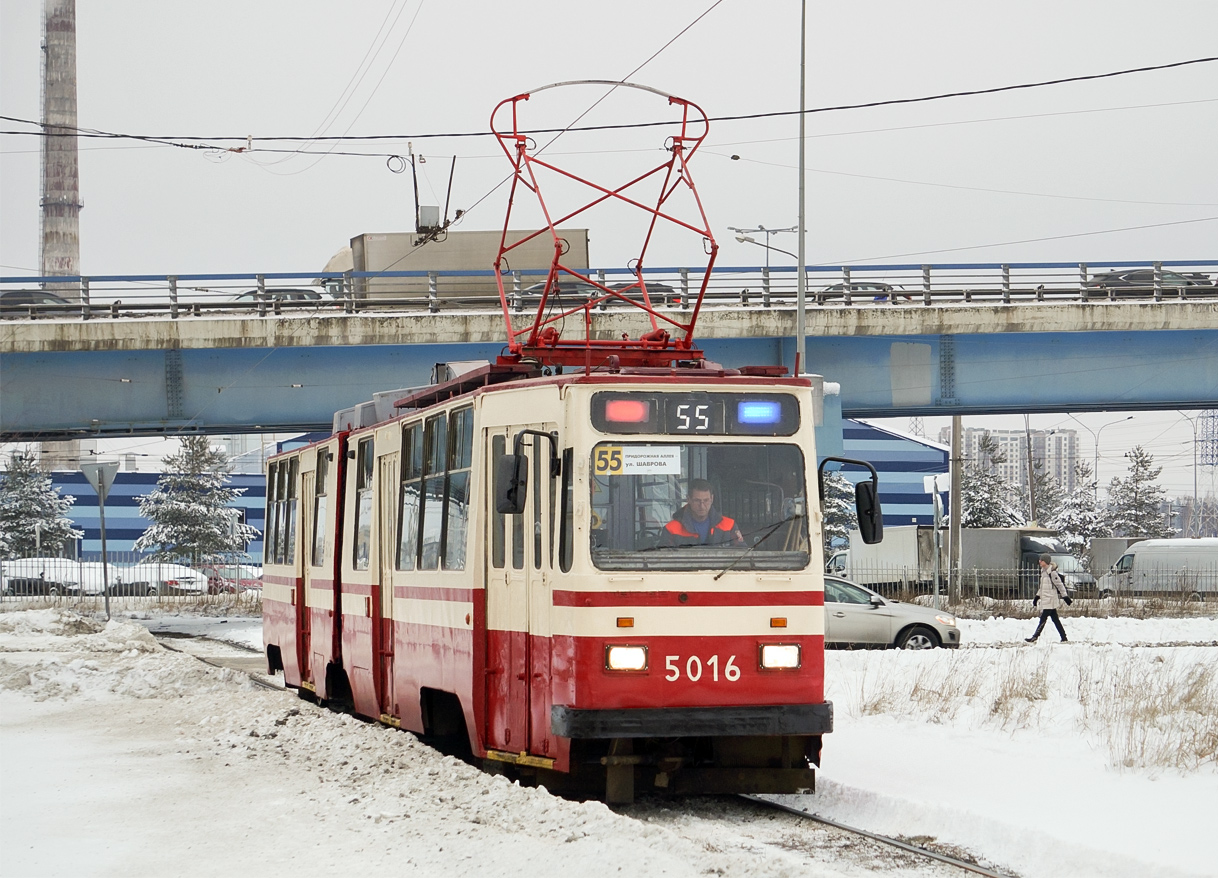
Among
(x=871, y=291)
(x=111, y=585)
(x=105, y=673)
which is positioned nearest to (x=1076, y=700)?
(x=105, y=673)

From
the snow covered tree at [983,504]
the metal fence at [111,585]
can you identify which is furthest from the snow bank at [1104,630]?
the snow covered tree at [983,504]

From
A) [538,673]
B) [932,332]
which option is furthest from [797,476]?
[932,332]

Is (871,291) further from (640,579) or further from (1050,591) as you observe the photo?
(640,579)

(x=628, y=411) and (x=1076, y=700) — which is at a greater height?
(x=628, y=411)

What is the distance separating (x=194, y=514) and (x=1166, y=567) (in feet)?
128

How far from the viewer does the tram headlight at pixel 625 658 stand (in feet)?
30.9

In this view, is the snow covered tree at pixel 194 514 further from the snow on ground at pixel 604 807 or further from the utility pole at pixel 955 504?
the snow on ground at pixel 604 807

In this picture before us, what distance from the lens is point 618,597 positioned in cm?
948

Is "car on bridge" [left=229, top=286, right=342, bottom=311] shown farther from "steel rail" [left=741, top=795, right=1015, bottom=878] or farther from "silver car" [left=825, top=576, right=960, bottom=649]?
"steel rail" [left=741, top=795, right=1015, bottom=878]

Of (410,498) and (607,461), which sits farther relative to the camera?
(410,498)

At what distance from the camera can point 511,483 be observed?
9.37 meters

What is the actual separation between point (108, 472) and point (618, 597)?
76.5 ft

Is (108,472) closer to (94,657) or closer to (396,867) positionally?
(94,657)

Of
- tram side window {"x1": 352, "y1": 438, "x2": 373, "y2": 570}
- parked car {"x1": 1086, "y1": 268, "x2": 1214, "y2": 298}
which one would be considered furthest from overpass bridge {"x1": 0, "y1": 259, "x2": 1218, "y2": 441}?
tram side window {"x1": 352, "y1": 438, "x2": 373, "y2": 570}
